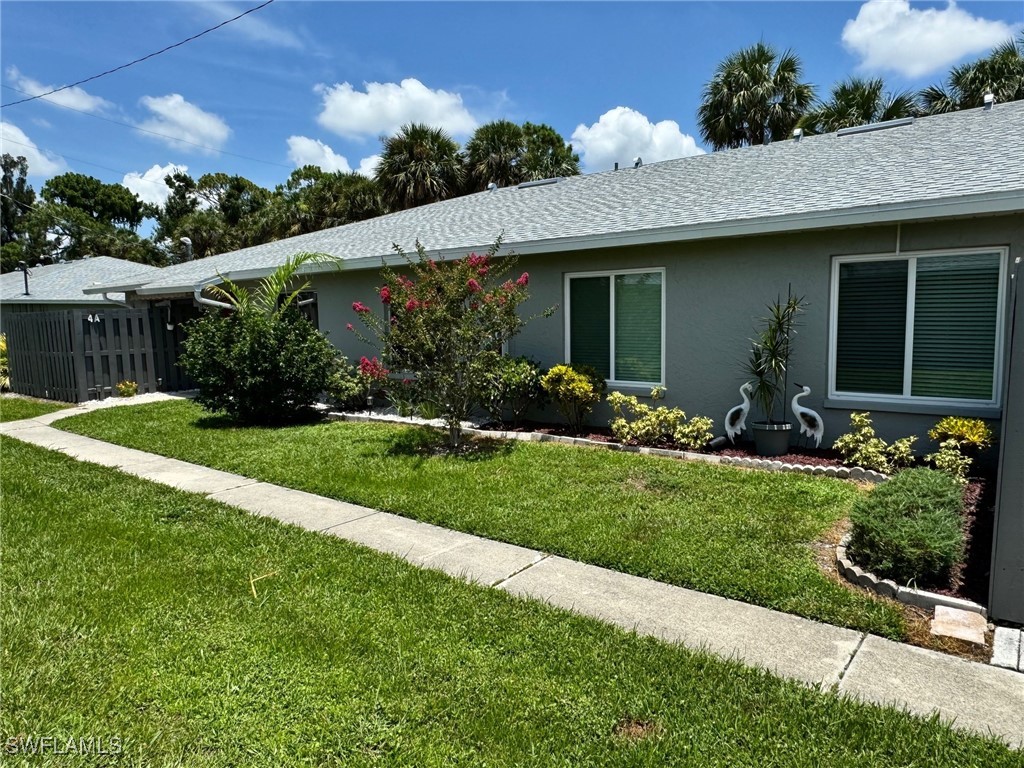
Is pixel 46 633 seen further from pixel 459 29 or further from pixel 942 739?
pixel 459 29

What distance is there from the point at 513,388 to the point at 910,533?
18.2 feet

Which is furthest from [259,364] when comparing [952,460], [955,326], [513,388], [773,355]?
[955,326]

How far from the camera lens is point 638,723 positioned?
264 cm

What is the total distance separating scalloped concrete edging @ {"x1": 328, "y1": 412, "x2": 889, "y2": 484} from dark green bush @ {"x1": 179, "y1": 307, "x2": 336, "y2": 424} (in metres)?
1.00

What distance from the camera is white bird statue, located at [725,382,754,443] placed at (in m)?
7.36

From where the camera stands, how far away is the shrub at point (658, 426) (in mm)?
7465

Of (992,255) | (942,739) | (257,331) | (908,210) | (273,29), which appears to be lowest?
(942,739)

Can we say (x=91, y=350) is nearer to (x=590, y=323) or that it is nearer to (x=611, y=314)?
(x=590, y=323)

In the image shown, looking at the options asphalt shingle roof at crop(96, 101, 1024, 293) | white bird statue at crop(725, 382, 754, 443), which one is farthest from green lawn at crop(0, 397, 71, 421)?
white bird statue at crop(725, 382, 754, 443)

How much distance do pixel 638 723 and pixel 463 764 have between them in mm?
762

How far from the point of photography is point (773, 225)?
6734 mm

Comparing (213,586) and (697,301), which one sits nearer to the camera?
(213,586)

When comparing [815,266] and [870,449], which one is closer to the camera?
[870,449]

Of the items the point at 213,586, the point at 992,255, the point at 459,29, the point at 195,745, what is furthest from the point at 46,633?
the point at 459,29
